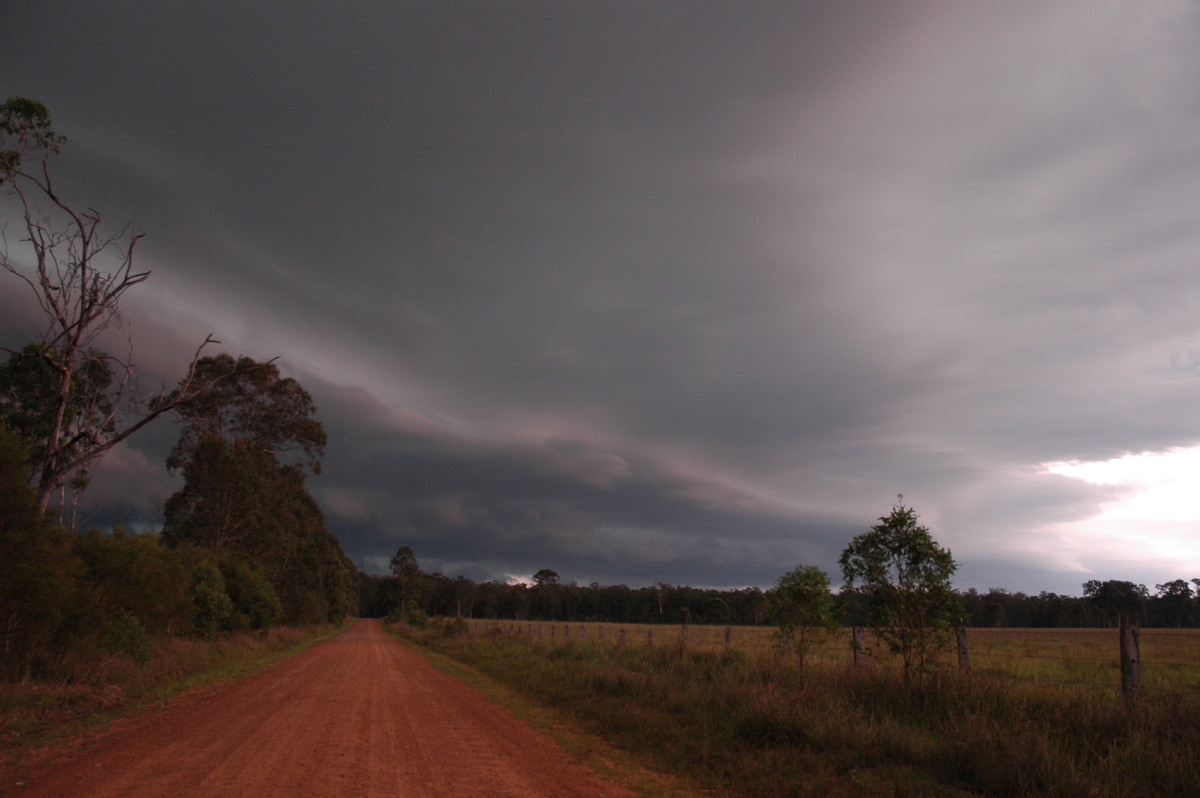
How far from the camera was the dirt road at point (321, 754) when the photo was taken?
6.96 m

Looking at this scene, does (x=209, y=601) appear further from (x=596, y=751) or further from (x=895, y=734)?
(x=895, y=734)

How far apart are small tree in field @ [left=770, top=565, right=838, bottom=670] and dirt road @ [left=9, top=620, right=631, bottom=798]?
544cm

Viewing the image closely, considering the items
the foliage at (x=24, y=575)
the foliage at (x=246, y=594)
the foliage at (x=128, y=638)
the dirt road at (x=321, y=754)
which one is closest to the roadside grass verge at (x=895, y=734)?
the dirt road at (x=321, y=754)

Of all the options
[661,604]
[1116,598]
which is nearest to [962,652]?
[1116,598]

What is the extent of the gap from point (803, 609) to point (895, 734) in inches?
173

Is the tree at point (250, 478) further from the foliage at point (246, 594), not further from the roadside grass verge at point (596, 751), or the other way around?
the roadside grass verge at point (596, 751)

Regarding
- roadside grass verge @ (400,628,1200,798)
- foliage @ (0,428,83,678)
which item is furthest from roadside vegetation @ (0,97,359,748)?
roadside grass verge @ (400,628,1200,798)

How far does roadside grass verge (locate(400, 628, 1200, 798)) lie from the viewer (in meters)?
→ 6.99

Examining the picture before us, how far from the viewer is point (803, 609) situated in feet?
42.3

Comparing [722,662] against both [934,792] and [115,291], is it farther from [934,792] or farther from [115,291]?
[115,291]

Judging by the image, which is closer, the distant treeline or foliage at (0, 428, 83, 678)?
foliage at (0, 428, 83, 678)

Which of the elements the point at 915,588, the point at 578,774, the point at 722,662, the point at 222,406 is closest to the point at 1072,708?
the point at 915,588

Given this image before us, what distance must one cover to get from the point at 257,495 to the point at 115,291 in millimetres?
25294

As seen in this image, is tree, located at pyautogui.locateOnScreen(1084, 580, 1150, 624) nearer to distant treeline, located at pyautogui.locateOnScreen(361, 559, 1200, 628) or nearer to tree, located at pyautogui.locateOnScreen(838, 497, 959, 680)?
distant treeline, located at pyautogui.locateOnScreen(361, 559, 1200, 628)
